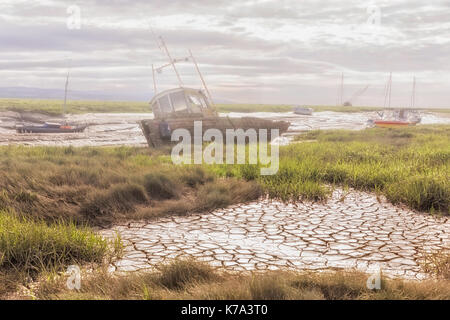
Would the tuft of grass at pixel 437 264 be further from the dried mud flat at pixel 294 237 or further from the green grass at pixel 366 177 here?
the green grass at pixel 366 177

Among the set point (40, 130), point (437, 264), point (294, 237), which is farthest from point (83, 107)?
point (437, 264)

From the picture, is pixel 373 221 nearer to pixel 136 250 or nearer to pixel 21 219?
pixel 136 250

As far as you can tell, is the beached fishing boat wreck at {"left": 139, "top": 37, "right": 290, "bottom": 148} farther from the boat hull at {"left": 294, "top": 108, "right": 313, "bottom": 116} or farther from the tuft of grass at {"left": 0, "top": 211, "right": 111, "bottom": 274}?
the boat hull at {"left": 294, "top": 108, "right": 313, "bottom": 116}

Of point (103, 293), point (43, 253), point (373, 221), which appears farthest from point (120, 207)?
point (373, 221)

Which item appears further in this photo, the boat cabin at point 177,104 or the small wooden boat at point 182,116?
the boat cabin at point 177,104

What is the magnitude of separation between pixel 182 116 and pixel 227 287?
1487 centimetres

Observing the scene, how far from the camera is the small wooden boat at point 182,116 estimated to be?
52.4ft

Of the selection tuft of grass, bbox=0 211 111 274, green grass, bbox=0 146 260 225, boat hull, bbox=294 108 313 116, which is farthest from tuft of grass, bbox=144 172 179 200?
boat hull, bbox=294 108 313 116

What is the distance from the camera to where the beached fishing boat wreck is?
52.4 ft

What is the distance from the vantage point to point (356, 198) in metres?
7.56

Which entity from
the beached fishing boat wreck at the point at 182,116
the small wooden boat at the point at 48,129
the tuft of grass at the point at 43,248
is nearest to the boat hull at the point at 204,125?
the beached fishing boat wreck at the point at 182,116

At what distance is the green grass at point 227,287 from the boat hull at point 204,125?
12426mm
